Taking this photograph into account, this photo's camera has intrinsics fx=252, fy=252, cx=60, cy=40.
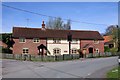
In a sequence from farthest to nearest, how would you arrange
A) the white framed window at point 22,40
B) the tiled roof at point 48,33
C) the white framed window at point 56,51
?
the white framed window at point 56,51 → the tiled roof at point 48,33 → the white framed window at point 22,40

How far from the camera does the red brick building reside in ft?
187

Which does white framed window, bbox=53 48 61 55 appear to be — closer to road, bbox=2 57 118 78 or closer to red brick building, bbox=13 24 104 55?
red brick building, bbox=13 24 104 55

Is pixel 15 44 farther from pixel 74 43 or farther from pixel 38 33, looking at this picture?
pixel 74 43

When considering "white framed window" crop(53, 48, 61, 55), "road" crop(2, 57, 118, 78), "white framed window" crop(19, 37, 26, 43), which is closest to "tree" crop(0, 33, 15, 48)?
"white framed window" crop(19, 37, 26, 43)

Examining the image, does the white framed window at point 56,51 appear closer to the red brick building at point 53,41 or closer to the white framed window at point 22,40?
the red brick building at point 53,41

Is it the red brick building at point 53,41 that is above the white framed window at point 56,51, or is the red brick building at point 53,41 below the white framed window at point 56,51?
above

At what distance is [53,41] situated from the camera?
60.2 meters

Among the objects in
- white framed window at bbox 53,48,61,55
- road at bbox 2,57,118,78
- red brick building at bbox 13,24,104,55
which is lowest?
road at bbox 2,57,118,78

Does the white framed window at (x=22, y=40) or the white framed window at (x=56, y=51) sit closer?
the white framed window at (x=22, y=40)

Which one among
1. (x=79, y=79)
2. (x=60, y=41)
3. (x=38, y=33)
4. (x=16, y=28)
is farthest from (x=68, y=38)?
(x=79, y=79)

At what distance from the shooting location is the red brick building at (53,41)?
187 ft

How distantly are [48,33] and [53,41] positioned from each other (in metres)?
2.49

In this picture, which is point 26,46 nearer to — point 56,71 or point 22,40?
point 22,40

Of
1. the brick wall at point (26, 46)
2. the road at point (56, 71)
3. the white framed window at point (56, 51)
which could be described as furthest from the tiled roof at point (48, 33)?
the road at point (56, 71)
